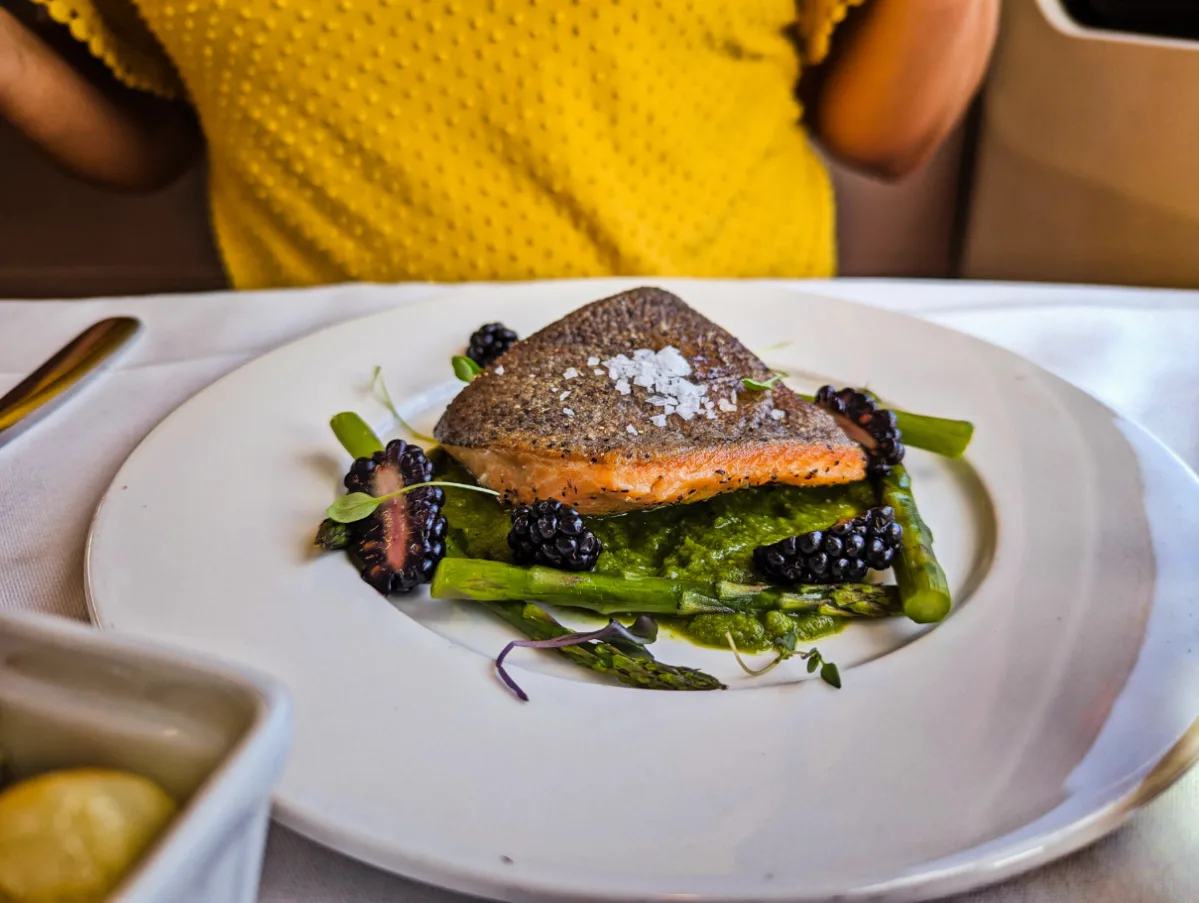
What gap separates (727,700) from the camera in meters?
0.87

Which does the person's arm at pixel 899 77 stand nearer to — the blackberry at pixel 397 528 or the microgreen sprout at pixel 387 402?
the microgreen sprout at pixel 387 402

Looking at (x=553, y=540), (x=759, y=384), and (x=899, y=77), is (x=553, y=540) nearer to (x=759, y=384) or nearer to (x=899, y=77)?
(x=759, y=384)

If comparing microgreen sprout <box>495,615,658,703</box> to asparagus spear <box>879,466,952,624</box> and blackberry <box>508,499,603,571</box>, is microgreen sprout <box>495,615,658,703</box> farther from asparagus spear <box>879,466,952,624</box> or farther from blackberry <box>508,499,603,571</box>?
asparagus spear <box>879,466,952,624</box>

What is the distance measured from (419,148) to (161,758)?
1672 millimetres

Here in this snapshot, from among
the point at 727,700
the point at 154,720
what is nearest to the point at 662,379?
the point at 727,700

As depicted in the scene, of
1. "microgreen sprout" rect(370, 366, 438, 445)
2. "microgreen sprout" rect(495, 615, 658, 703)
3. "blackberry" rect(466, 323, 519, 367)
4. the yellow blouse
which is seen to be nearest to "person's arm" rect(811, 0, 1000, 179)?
the yellow blouse

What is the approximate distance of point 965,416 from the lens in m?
1.40

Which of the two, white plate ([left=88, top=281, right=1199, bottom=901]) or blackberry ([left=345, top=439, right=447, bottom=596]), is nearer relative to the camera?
white plate ([left=88, top=281, right=1199, bottom=901])

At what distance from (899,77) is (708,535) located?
1.52 m

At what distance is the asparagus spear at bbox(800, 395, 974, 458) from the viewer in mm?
1332

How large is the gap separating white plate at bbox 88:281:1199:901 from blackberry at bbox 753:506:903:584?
84mm

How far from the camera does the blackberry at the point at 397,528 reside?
1.07 m

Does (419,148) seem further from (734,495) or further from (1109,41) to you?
(1109,41)

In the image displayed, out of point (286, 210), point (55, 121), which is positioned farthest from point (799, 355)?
point (55, 121)
